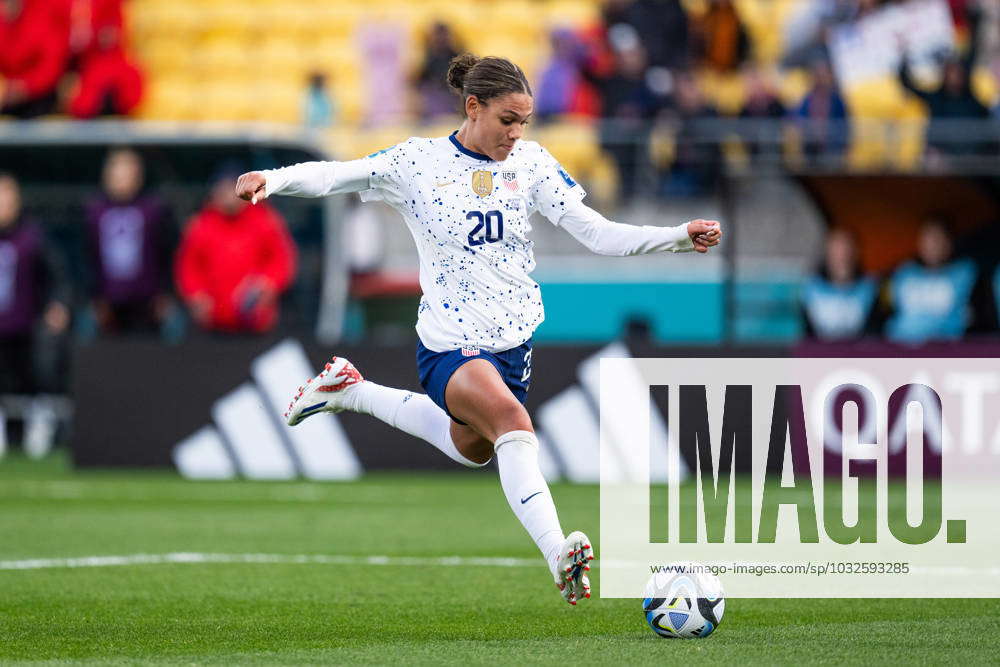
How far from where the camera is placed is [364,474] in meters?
13.3

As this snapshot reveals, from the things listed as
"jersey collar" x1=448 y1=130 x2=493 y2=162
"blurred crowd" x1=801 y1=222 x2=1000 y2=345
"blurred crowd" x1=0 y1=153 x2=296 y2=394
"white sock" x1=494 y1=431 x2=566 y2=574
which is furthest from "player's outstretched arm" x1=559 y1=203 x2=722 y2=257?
"blurred crowd" x1=0 y1=153 x2=296 y2=394

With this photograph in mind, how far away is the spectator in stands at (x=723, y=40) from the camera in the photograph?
17.2 meters

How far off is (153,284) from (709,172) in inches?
197

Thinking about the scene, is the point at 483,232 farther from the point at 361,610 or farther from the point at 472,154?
the point at 361,610

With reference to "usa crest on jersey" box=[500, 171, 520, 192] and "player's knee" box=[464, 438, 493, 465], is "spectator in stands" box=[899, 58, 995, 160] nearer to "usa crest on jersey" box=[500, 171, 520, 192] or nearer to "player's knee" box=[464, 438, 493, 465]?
"player's knee" box=[464, 438, 493, 465]

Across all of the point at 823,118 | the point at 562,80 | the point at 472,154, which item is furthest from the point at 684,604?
the point at 562,80

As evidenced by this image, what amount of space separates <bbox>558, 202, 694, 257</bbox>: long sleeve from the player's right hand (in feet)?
4.17

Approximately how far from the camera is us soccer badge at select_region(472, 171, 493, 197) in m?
6.56

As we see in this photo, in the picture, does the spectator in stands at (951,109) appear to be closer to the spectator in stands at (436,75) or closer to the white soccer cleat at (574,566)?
the spectator in stands at (436,75)

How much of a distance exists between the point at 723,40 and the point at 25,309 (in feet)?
24.3

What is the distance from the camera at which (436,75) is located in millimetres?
17234

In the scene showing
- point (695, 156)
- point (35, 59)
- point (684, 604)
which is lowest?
point (684, 604)

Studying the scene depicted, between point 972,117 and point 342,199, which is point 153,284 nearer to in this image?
point 342,199

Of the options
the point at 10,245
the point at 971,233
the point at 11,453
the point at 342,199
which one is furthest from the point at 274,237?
the point at 971,233
